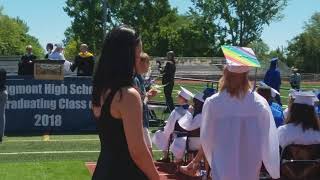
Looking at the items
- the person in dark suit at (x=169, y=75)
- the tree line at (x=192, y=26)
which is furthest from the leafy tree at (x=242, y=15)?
the person in dark suit at (x=169, y=75)

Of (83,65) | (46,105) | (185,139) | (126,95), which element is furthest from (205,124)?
(83,65)

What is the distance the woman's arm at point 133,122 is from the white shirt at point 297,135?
342 centimetres

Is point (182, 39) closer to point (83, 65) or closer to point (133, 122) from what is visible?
point (83, 65)

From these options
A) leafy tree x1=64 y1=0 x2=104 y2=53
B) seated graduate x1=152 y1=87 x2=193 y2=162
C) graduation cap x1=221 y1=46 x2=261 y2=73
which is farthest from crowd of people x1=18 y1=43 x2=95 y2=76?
leafy tree x1=64 y1=0 x2=104 y2=53

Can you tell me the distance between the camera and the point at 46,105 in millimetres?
15211

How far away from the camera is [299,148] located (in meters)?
6.82

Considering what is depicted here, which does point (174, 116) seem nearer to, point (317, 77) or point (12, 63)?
point (12, 63)

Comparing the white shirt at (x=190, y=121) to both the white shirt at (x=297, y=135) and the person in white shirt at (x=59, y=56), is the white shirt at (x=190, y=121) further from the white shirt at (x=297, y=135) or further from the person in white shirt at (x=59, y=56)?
the person in white shirt at (x=59, y=56)

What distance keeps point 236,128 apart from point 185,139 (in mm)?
4377

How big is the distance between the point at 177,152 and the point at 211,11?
7655 cm

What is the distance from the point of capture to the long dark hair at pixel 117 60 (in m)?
3.66

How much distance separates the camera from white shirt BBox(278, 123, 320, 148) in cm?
670

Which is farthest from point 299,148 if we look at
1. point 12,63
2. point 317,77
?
point 317,77

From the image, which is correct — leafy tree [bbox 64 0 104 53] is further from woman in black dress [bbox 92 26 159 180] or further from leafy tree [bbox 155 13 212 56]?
woman in black dress [bbox 92 26 159 180]
